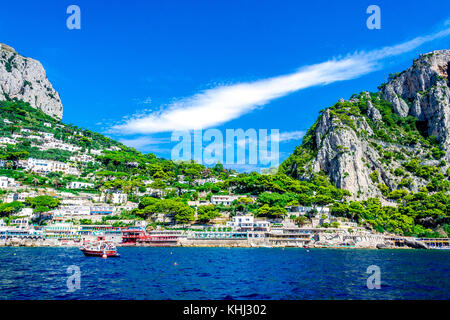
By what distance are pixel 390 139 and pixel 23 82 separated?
188455mm

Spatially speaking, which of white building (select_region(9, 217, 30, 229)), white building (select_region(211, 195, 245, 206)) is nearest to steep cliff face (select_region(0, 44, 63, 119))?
white building (select_region(9, 217, 30, 229))

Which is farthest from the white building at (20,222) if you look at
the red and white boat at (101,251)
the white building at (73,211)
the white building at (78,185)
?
the red and white boat at (101,251)

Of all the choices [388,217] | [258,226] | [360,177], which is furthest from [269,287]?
[360,177]

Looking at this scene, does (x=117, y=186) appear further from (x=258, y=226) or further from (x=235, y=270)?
(x=235, y=270)

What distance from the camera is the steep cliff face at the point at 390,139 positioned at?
4540 inches

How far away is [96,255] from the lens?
52.5 m

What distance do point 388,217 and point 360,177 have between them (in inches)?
849

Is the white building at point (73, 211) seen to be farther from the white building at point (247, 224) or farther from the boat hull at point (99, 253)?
the boat hull at point (99, 253)

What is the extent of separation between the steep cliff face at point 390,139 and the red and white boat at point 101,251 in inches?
3352

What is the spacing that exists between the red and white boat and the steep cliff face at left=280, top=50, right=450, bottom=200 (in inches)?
3352

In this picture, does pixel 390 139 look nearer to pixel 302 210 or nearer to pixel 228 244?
pixel 302 210

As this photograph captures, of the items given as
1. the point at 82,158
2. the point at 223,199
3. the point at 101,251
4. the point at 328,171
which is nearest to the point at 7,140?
the point at 82,158

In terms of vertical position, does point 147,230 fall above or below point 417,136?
below
